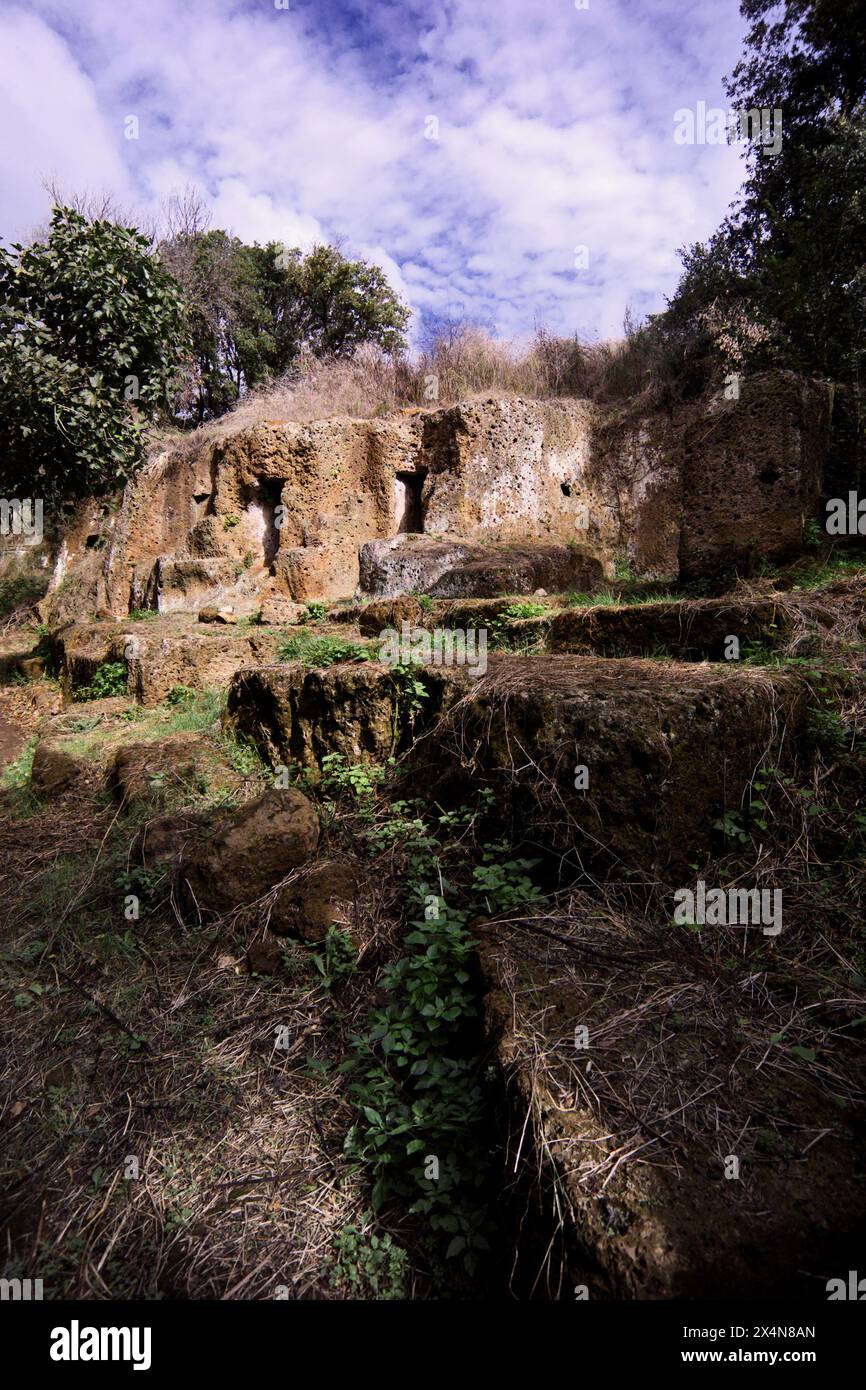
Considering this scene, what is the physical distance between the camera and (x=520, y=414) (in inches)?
417

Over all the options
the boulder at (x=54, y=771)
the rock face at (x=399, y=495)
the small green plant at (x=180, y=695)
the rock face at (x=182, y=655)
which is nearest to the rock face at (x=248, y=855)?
the boulder at (x=54, y=771)

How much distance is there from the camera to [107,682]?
7.19 meters

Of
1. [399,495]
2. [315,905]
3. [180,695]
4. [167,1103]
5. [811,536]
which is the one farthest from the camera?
[399,495]

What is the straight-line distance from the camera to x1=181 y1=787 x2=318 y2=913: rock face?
298 centimetres

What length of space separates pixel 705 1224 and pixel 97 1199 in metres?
1.76

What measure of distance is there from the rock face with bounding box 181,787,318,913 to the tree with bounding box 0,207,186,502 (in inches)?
243

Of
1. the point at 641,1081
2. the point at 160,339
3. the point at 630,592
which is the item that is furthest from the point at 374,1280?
the point at 160,339

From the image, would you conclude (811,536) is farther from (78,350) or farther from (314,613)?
(78,350)

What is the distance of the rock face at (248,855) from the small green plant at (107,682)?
4.60m

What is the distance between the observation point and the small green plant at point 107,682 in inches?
281

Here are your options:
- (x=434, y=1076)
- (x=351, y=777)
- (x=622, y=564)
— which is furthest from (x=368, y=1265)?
(x=622, y=564)

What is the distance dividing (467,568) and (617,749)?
4588 millimetres

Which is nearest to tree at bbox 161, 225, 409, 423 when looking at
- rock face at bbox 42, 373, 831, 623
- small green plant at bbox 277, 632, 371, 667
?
rock face at bbox 42, 373, 831, 623
